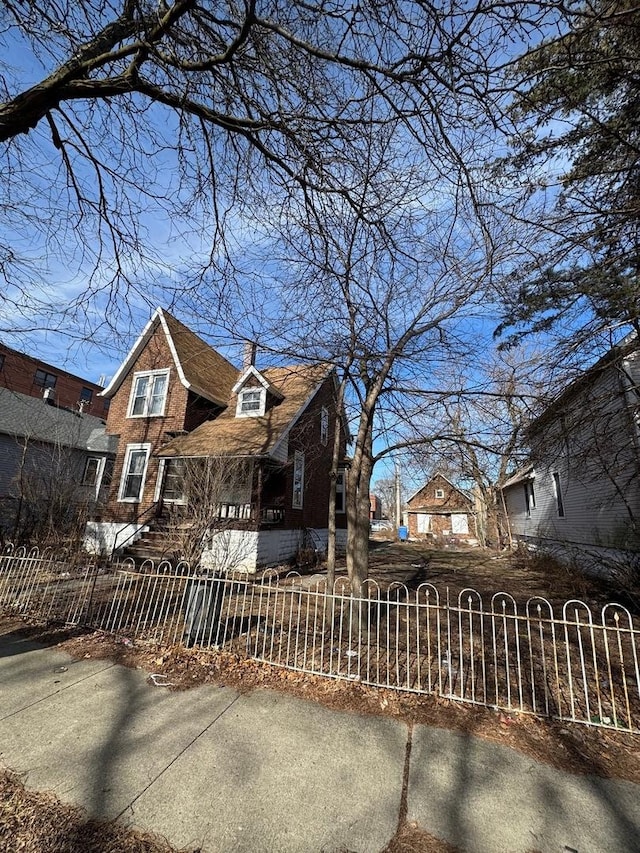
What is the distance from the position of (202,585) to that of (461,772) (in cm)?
396

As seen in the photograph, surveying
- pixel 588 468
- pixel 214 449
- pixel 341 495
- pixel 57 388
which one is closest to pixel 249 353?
pixel 214 449

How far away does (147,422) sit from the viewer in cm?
1600

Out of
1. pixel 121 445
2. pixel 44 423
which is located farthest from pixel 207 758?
pixel 44 423

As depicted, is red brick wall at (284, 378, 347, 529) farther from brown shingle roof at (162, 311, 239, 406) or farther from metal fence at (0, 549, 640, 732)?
metal fence at (0, 549, 640, 732)

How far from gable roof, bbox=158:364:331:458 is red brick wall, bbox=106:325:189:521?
113cm

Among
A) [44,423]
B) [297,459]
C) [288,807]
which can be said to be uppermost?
[44,423]

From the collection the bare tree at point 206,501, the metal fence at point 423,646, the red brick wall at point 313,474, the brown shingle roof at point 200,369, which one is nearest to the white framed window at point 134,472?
the bare tree at point 206,501

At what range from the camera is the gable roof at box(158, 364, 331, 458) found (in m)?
12.5

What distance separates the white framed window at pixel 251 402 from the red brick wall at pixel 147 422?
220 cm

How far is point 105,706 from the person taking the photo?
158 inches

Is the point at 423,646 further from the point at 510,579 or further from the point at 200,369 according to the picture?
the point at 200,369

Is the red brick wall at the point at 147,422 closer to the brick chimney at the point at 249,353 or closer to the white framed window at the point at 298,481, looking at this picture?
the white framed window at the point at 298,481

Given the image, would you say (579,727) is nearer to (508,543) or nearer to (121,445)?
(121,445)

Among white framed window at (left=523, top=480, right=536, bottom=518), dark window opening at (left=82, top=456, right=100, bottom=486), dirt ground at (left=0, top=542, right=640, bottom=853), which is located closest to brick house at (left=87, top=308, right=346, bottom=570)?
dirt ground at (left=0, top=542, right=640, bottom=853)
